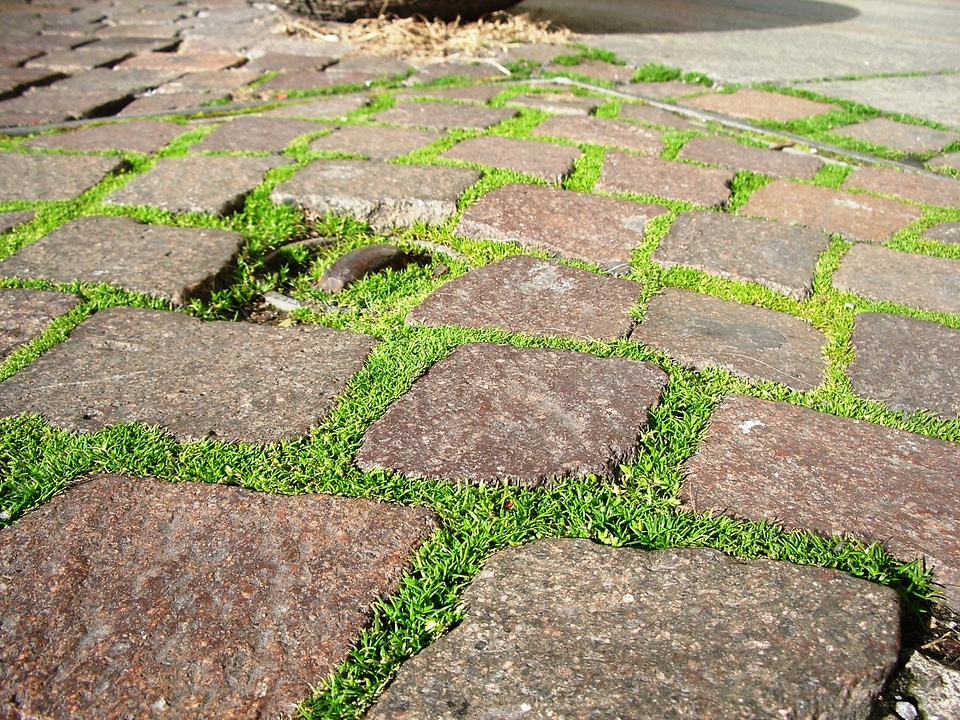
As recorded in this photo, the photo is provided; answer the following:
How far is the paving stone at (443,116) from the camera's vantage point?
3.44 metres

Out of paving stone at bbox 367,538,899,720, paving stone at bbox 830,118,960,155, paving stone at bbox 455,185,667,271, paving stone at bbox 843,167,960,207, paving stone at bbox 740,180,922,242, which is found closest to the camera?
paving stone at bbox 367,538,899,720

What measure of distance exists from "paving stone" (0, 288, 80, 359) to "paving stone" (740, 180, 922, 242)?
1.98m

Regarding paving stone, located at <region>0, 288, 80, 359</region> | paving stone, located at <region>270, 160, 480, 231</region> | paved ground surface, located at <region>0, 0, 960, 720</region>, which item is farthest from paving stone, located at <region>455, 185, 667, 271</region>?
paving stone, located at <region>0, 288, 80, 359</region>

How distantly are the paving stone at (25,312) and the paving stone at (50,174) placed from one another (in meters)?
0.75

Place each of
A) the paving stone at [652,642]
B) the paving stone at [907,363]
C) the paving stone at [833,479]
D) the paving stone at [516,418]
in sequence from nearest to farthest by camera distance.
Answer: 1. the paving stone at [652,642]
2. the paving stone at [833,479]
3. the paving stone at [516,418]
4. the paving stone at [907,363]

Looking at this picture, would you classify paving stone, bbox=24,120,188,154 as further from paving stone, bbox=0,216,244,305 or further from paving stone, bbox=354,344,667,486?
paving stone, bbox=354,344,667,486

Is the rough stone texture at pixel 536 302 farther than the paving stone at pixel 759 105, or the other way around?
the paving stone at pixel 759 105

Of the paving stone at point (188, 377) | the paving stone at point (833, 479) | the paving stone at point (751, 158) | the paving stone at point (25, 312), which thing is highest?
the paving stone at point (751, 158)

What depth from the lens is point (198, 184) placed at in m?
2.70

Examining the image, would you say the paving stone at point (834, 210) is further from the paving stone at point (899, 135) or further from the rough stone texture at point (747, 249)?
the paving stone at point (899, 135)

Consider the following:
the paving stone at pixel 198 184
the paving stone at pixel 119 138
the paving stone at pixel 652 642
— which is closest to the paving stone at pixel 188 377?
the paving stone at pixel 652 642

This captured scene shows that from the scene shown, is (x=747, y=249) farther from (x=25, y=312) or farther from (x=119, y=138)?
(x=119, y=138)

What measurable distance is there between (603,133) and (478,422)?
6.85 ft

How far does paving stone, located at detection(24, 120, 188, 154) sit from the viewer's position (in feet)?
10.4
